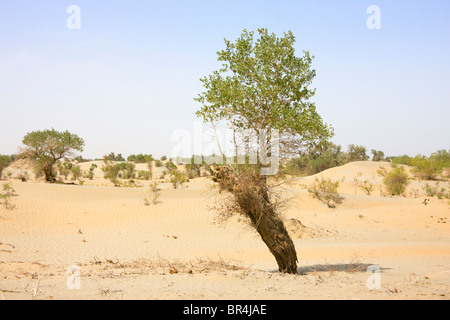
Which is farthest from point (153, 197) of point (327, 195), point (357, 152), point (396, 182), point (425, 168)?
→ point (357, 152)

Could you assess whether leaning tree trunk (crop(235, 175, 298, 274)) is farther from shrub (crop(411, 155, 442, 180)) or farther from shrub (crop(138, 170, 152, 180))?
shrub (crop(411, 155, 442, 180))

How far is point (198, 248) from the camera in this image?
14.9m

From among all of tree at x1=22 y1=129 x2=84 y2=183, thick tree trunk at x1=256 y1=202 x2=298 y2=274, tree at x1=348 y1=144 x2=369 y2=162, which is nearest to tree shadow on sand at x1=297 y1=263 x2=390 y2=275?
thick tree trunk at x1=256 y1=202 x2=298 y2=274

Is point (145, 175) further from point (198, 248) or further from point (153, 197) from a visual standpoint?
point (198, 248)

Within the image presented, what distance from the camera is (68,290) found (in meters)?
6.62

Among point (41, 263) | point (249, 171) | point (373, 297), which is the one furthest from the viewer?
point (41, 263)

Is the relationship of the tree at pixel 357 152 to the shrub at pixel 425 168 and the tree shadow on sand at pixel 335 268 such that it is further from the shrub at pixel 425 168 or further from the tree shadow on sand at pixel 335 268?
the tree shadow on sand at pixel 335 268

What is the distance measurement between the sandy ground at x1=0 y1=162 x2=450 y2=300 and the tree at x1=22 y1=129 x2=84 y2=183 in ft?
24.6

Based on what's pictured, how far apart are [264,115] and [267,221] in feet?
9.39

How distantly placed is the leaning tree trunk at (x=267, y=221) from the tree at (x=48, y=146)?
88.7ft

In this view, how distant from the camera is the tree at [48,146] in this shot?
31.9 m
